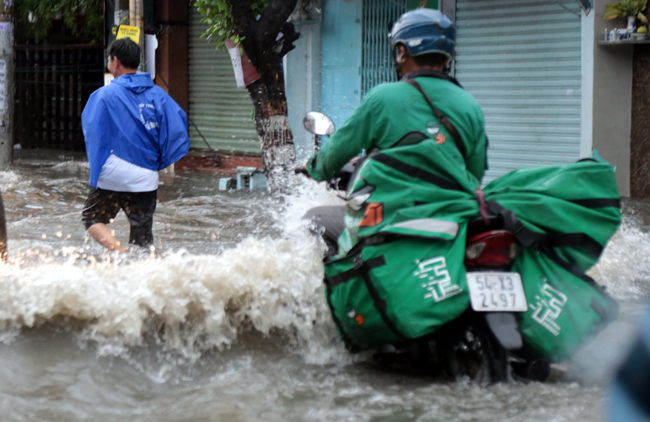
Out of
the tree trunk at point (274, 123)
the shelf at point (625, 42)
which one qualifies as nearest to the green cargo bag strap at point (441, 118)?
the tree trunk at point (274, 123)

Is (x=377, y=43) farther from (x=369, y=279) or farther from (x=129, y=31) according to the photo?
(x=369, y=279)

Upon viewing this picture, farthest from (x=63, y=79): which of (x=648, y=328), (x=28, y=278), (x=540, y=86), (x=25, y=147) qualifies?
(x=648, y=328)

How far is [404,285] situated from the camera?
3295 mm

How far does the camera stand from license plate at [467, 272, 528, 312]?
3236 millimetres

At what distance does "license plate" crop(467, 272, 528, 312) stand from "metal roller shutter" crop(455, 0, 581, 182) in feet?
22.5

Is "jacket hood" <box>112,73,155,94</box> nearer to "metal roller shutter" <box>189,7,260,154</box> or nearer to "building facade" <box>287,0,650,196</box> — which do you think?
"building facade" <box>287,0,650,196</box>

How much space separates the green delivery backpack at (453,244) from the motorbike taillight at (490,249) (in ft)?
0.17

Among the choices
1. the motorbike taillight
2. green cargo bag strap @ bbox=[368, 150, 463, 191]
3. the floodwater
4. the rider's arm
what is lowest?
the floodwater

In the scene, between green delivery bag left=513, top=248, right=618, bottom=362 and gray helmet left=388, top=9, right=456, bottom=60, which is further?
gray helmet left=388, top=9, right=456, bottom=60

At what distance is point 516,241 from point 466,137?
0.53 metres

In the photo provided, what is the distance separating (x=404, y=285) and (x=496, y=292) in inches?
15.1

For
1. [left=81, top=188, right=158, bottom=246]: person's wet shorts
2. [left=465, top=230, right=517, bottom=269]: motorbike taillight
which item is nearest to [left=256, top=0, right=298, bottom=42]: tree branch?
[left=81, top=188, right=158, bottom=246]: person's wet shorts

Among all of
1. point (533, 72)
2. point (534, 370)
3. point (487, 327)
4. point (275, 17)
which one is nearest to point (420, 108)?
point (487, 327)

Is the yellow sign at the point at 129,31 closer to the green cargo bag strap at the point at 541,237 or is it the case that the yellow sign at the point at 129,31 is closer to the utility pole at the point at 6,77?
the utility pole at the point at 6,77
